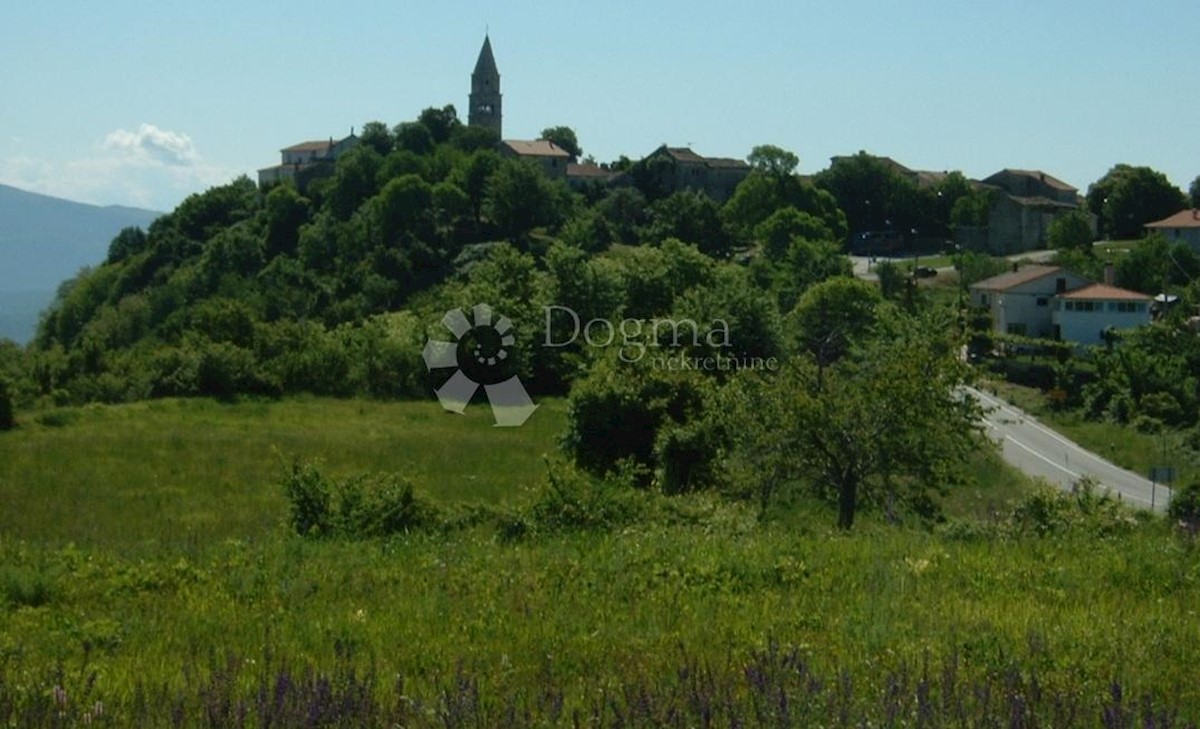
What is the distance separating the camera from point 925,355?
57.0 ft

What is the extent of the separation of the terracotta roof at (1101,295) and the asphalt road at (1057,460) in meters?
16.0

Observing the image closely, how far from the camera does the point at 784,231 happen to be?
255ft

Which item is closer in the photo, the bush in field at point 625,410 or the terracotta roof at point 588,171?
the bush in field at point 625,410

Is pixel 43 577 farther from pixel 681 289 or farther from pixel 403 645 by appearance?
pixel 681 289

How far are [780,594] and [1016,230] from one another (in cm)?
9193

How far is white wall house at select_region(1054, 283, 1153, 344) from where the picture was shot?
56469 millimetres

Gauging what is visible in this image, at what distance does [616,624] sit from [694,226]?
73612mm

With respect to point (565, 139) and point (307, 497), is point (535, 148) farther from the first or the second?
point (307, 497)

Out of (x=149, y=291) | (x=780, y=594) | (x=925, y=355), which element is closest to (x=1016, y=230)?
(x=149, y=291)

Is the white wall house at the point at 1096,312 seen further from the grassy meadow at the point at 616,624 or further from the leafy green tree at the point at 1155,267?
the grassy meadow at the point at 616,624

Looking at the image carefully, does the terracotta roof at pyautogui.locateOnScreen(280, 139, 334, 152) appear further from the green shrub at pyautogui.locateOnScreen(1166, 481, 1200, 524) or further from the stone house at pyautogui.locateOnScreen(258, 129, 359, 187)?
the green shrub at pyautogui.locateOnScreen(1166, 481, 1200, 524)

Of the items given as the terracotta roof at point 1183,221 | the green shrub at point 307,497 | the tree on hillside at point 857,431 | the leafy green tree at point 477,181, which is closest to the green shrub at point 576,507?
the green shrub at point 307,497

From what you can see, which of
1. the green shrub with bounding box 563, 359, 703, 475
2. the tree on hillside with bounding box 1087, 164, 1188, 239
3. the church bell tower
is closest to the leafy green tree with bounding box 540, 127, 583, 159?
the church bell tower

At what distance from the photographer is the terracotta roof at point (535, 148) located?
106688 mm
